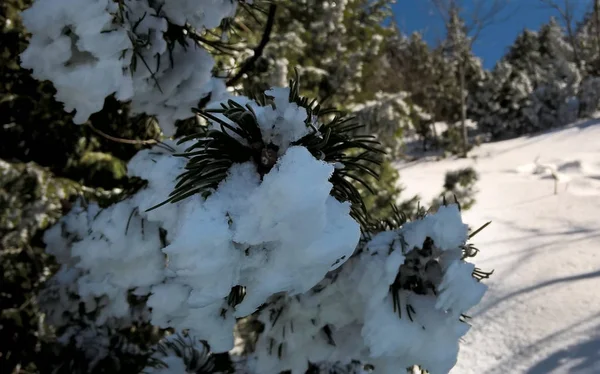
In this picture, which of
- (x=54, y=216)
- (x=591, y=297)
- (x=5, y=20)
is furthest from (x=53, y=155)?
(x=591, y=297)

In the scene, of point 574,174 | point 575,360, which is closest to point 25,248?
point 575,360

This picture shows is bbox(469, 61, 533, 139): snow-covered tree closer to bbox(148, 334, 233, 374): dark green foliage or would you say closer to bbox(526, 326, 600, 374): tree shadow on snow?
bbox(526, 326, 600, 374): tree shadow on snow

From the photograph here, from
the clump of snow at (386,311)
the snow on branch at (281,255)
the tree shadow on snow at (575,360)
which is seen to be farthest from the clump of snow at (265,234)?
the tree shadow on snow at (575,360)

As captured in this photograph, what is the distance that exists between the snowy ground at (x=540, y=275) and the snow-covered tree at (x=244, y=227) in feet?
4.94

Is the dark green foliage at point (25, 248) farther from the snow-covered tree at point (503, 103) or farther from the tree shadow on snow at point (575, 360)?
the snow-covered tree at point (503, 103)

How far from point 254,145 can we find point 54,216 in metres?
1.69

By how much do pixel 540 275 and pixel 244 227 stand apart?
10.3ft

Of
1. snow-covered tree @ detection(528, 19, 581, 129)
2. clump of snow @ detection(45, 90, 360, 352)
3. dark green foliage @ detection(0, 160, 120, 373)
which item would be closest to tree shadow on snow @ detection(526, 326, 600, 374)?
clump of snow @ detection(45, 90, 360, 352)

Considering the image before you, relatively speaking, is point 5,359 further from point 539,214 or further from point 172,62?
point 539,214

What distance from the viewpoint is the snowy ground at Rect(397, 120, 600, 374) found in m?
2.12

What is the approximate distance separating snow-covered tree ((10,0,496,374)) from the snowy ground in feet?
4.94

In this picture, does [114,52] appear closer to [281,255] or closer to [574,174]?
[281,255]

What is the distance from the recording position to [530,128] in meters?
15.3

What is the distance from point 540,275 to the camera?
2969 mm
